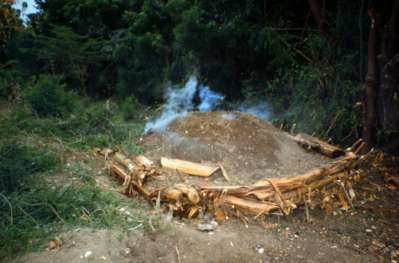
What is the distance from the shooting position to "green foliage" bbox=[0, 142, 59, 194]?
2.79 m

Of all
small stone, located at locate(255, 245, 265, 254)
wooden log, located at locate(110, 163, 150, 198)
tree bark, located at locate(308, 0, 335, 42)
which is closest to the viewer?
small stone, located at locate(255, 245, 265, 254)

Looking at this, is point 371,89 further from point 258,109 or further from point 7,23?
point 7,23

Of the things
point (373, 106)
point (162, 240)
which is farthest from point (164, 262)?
point (373, 106)

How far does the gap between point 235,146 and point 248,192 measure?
0.86 m

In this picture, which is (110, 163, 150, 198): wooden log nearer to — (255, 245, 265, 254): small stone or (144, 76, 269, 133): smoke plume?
(255, 245, 265, 254): small stone

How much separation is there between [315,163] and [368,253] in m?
1.13

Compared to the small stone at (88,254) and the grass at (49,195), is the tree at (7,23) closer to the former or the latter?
the grass at (49,195)

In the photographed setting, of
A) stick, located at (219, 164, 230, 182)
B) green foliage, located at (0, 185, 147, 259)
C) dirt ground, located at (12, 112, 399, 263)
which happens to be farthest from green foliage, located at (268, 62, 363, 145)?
green foliage, located at (0, 185, 147, 259)

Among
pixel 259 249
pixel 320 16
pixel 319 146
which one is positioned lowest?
pixel 259 249

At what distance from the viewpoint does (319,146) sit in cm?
381

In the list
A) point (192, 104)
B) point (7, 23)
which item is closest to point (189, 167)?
point (192, 104)

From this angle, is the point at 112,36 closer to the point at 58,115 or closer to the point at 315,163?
the point at 58,115

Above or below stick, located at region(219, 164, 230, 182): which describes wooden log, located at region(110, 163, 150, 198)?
above

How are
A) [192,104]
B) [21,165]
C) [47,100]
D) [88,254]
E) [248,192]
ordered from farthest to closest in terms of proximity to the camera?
[192,104], [47,100], [21,165], [248,192], [88,254]
